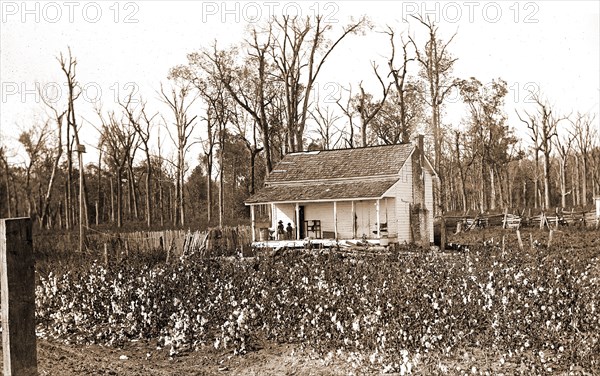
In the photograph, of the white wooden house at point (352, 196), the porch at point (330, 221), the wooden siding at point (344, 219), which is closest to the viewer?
the white wooden house at point (352, 196)

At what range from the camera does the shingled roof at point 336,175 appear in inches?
1146

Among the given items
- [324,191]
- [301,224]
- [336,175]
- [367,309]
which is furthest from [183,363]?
[336,175]

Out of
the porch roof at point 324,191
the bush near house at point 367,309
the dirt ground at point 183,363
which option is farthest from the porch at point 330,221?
the dirt ground at point 183,363

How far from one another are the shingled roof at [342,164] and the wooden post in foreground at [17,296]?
25584 mm

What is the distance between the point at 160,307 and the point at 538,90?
169ft

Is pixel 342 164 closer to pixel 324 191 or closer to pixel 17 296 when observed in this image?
pixel 324 191

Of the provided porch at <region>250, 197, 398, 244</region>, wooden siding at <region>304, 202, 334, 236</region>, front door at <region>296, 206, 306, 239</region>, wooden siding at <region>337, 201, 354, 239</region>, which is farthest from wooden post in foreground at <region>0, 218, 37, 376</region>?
front door at <region>296, 206, 306, 239</region>

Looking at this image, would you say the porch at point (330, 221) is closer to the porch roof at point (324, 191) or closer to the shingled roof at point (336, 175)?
the porch roof at point (324, 191)

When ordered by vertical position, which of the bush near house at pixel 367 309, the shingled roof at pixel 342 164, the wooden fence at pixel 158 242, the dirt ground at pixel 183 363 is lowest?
the dirt ground at pixel 183 363

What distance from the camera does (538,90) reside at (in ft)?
183

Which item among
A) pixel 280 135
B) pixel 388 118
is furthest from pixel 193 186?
pixel 388 118

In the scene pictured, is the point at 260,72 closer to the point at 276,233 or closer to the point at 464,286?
the point at 276,233

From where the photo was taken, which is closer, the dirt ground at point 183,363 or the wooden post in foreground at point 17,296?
the wooden post in foreground at point 17,296

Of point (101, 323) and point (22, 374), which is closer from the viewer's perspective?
point (22, 374)
